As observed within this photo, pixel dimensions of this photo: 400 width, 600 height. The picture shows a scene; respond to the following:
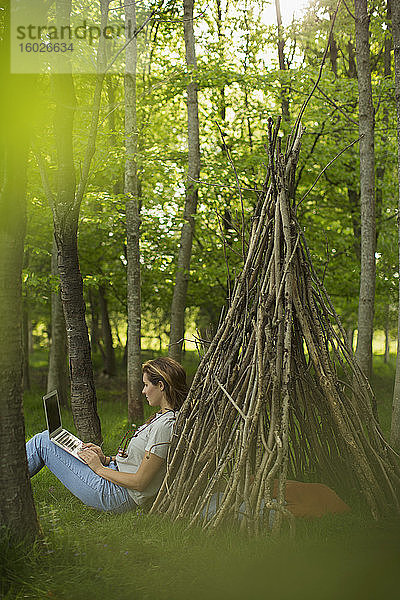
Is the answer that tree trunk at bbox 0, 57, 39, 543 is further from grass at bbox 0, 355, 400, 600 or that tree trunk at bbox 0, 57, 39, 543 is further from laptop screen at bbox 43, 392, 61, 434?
laptop screen at bbox 43, 392, 61, 434

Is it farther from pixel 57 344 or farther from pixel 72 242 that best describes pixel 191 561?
pixel 57 344

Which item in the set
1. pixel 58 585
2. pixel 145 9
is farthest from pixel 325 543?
pixel 145 9

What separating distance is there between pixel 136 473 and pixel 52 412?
25.6 inches

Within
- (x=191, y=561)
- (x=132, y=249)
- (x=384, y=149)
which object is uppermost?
(x=384, y=149)

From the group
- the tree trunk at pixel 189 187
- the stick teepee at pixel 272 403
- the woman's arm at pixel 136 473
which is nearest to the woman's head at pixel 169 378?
the stick teepee at pixel 272 403

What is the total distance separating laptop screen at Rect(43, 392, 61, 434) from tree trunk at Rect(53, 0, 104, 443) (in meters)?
1.10

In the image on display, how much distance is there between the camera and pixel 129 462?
11.8 feet

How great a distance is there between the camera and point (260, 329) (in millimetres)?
3586

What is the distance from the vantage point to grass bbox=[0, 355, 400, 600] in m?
2.76

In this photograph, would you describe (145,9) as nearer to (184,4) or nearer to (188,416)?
(184,4)

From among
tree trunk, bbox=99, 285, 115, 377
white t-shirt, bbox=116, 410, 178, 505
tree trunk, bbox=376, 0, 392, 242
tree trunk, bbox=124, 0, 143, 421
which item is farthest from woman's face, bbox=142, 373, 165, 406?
tree trunk, bbox=99, 285, 115, 377

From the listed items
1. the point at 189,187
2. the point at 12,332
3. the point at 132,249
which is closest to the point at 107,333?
the point at 189,187

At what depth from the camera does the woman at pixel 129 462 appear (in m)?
3.52

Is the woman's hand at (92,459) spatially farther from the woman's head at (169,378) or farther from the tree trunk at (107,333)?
the tree trunk at (107,333)
